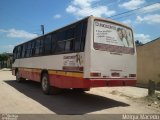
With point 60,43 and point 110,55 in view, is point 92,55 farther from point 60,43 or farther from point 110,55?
point 60,43

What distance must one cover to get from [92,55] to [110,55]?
94 centimetres

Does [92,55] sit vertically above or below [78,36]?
below

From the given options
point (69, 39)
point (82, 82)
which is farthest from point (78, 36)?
point (82, 82)

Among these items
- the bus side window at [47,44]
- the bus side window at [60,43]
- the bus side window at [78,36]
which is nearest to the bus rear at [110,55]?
the bus side window at [78,36]

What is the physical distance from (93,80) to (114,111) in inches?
51.8

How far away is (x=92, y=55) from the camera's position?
30.3ft

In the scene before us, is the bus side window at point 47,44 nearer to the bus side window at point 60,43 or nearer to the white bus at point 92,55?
the white bus at point 92,55

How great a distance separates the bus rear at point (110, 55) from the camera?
9250mm

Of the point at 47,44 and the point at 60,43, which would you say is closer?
the point at 60,43

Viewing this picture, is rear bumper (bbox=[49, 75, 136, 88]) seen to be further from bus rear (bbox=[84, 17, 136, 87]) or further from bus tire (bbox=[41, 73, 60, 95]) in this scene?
bus tire (bbox=[41, 73, 60, 95])

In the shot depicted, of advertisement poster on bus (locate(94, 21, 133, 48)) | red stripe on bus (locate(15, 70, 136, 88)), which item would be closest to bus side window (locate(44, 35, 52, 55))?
red stripe on bus (locate(15, 70, 136, 88))

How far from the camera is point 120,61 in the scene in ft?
33.3

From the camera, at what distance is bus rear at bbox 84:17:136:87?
30.3 ft

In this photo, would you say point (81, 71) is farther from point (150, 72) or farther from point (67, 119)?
point (150, 72)
